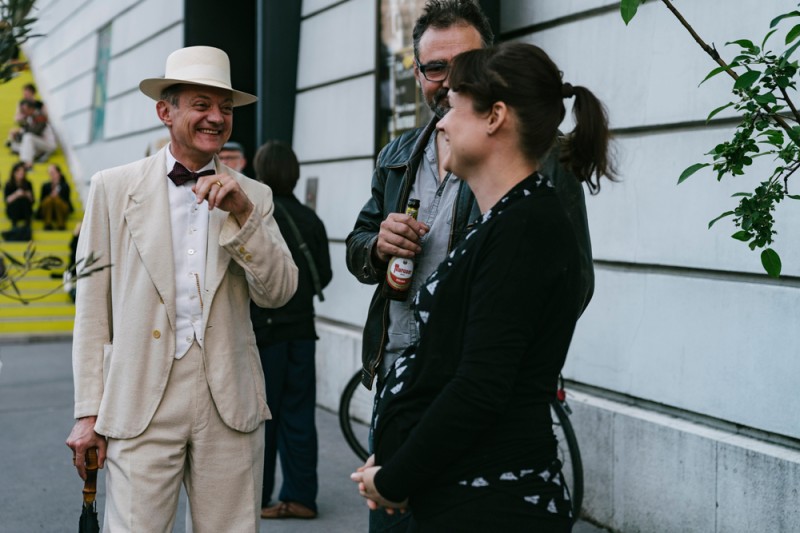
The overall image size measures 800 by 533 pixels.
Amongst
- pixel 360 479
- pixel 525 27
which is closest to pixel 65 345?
pixel 525 27

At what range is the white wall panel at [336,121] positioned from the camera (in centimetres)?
866

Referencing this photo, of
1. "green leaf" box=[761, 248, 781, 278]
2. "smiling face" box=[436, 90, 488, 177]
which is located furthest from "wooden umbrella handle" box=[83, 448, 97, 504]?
"green leaf" box=[761, 248, 781, 278]

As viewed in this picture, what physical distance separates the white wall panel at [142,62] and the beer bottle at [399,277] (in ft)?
34.3

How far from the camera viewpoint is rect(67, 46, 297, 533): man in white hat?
308 centimetres

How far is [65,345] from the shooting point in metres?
14.0

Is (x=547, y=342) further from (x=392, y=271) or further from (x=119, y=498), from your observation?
(x=119, y=498)

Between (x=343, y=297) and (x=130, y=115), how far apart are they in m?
8.82

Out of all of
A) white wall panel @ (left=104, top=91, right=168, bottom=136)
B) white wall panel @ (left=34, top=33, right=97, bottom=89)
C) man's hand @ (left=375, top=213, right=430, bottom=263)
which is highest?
white wall panel @ (left=34, top=33, right=97, bottom=89)

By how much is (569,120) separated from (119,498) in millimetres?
3830

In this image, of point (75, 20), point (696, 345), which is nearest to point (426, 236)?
point (696, 345)

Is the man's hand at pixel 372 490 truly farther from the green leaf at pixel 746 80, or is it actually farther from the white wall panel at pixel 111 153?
the white wall panel at pixel 111 153

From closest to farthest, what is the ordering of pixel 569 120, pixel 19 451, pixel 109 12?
pixel 569 120
pixel 19 451
pixel 109 12

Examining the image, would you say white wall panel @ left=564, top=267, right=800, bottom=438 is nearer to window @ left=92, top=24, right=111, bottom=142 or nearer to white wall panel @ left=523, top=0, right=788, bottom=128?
white wall panel @ left=523, top=0, right=788, bottom=128

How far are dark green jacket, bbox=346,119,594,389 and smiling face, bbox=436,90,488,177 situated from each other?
21.3 inches
